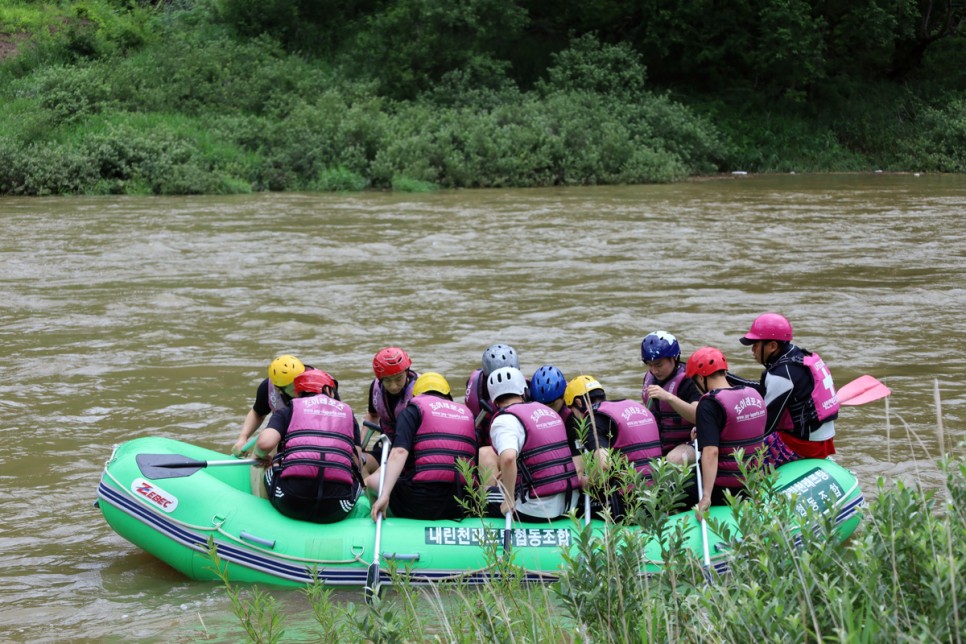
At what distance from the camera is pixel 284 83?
26922 mm

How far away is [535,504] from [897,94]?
2899cm

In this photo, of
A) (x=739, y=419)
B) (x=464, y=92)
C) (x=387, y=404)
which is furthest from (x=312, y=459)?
(x=464, y=92)

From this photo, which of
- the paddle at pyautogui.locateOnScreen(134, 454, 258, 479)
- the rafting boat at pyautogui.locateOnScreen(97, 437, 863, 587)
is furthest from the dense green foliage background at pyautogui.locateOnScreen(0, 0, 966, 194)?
the rafting boat at pyautogui.locateOnScreen(97, 437, 863, 587)

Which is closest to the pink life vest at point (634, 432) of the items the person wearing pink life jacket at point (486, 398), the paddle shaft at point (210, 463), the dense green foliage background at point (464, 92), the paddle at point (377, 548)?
the person wearing pink life jacket at point (486, 398)

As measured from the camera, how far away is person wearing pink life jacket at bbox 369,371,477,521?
5.77 m

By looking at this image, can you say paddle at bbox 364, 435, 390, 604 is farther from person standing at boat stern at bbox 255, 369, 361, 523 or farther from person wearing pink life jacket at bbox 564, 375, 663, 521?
person wearing pink life jacket at bbox 564, 375, 663, 521

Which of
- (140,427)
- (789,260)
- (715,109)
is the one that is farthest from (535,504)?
(715,109)

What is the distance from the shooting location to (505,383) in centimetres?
577

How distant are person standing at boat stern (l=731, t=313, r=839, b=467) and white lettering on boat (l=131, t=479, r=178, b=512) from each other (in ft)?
10.1

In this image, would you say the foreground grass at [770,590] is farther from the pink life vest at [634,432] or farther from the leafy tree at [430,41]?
the leafy tree at [430,41]

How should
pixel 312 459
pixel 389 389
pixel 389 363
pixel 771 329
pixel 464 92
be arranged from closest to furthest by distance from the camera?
pixel 312 459 < pixel 771 329 < pixel 389 363 < pixel 389 389 < pixel 464 92

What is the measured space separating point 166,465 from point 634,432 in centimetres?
241

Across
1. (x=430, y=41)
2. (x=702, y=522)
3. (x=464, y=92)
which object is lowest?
(x=702, y=522)

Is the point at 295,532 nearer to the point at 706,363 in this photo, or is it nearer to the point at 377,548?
the point at 377,548
